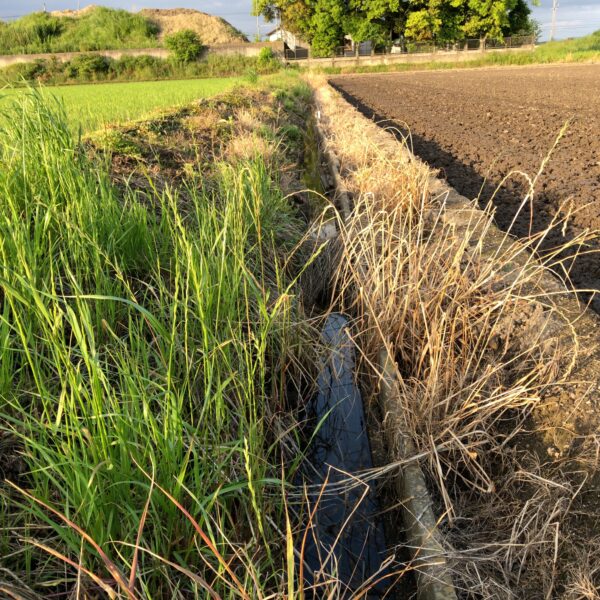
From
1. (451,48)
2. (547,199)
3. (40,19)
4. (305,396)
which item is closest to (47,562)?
(305,396)

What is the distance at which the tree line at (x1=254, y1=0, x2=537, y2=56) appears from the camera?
104ft

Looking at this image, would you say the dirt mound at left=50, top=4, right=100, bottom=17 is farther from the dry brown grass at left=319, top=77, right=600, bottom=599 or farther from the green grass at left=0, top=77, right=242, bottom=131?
the dry brown grass at left=319, top=77, right=600, bottom=599

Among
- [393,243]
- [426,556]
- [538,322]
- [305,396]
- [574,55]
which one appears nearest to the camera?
[426,556]

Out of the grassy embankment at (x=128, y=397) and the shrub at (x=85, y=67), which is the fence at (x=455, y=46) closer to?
the shrub at (x=85, y=67)

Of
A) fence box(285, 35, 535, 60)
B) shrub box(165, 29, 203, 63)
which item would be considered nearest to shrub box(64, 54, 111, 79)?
shrub box(165, 29, 203, 63)

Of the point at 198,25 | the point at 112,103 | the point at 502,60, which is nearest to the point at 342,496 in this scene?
the point at 112,103

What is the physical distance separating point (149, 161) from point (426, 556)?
11.1 feet

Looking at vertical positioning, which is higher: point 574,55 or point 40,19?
point 40,19

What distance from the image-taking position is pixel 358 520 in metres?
1.63

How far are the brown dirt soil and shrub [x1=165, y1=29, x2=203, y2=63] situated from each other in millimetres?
20318

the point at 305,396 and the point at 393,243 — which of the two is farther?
the point at 393,243

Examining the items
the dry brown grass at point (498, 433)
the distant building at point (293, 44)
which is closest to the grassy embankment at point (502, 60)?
the distant building at point (293, 44)

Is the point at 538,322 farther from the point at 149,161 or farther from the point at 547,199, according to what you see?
the point at 149,161

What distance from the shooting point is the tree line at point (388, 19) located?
104 feet
